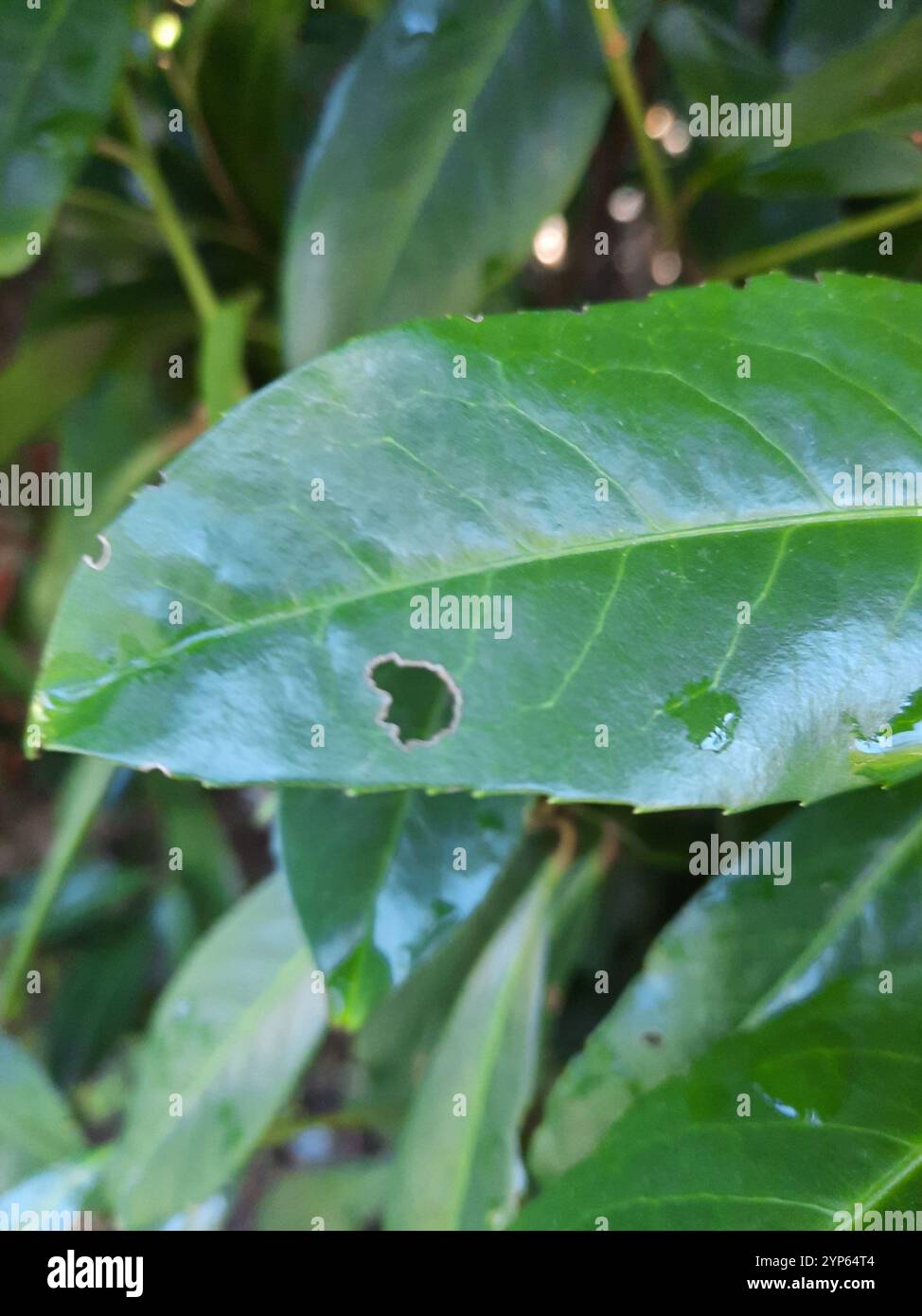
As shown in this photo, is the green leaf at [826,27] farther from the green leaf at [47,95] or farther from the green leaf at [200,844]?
the green leaf at [200,844]

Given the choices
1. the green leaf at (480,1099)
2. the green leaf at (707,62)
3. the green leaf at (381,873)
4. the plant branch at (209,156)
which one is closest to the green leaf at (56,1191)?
the green leaf at (480,1099)

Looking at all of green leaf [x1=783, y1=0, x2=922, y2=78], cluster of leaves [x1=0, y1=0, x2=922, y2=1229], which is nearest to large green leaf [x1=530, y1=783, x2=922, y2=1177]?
cluster of leaves [x1=0, y1=0, x2=922, y2=1229]

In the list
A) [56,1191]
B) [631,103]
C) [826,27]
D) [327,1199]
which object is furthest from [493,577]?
[327,1199]

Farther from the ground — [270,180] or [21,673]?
[270,180]

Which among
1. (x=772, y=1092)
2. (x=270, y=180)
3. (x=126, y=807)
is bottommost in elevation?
(x=772, y=1092)

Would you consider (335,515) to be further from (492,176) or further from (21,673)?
(21,673)

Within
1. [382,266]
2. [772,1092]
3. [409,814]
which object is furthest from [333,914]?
[382,266]

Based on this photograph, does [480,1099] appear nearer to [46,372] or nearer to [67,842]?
[67,842]
